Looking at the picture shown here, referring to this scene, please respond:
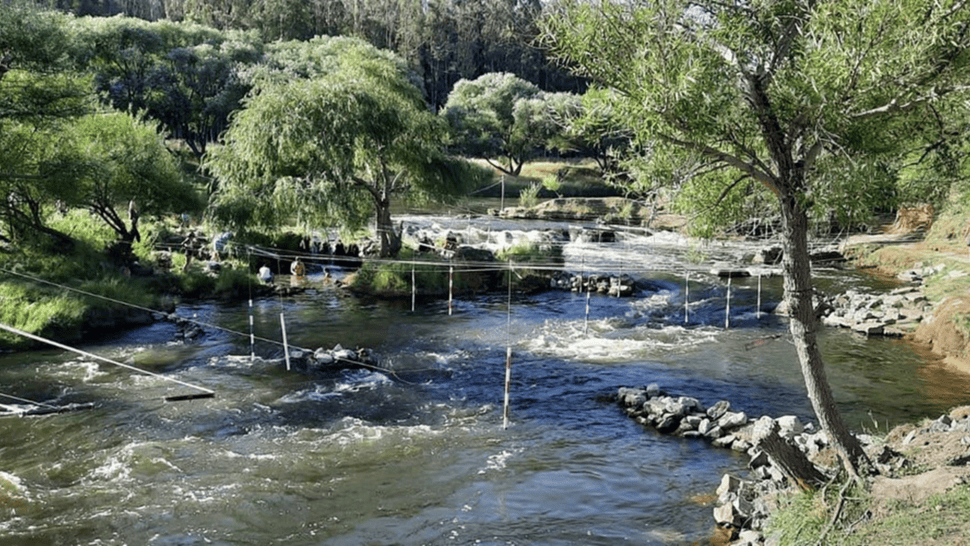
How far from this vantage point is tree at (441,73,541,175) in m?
70.5

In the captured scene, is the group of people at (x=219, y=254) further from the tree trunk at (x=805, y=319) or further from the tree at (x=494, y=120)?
the tree at (x=494, y=120)

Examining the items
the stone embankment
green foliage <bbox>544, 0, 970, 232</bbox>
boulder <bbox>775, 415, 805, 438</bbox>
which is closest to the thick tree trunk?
green foliage <bbox>544, 0, 970, 232</bbox>

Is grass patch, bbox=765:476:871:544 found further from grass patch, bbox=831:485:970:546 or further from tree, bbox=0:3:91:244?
tree, bbox=0:3:91:244

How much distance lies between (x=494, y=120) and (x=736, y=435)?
59947 millimetres

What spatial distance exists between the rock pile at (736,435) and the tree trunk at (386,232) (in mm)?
16251

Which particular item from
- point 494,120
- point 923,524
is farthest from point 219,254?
point 494,120

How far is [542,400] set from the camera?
1698 cm

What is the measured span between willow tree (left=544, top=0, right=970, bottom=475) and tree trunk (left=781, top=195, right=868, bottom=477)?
3cm

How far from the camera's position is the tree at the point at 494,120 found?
70500 mm

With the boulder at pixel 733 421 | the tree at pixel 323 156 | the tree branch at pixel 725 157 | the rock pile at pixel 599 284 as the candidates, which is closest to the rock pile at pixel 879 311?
the rock pile at pixel 599 284

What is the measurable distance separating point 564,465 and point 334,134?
18590mm

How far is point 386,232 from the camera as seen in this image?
31047 mm

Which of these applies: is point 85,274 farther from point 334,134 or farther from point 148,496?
point 148,496

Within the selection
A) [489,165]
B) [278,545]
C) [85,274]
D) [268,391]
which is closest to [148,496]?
[278,545]
